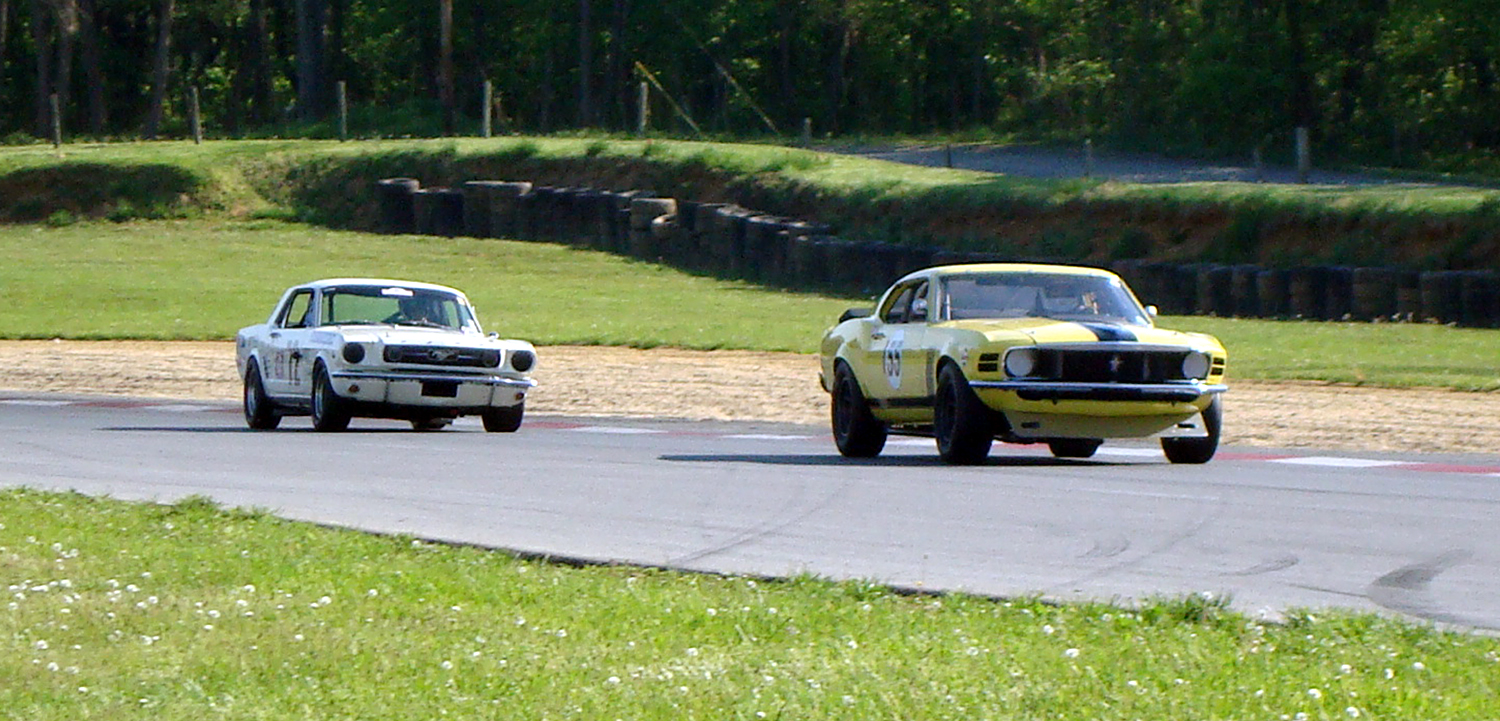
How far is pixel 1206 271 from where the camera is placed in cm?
3072

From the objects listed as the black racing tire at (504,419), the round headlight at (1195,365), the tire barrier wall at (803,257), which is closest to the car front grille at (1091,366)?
the round headlight at (1195,365)

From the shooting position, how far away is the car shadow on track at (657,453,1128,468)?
14102 mm

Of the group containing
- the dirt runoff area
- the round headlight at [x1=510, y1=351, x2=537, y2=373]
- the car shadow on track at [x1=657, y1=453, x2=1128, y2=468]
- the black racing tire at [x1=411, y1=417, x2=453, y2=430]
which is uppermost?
the round headlight at [x1=510, y1=351, x2=537, y2=373]

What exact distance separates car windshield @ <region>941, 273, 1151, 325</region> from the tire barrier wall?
1528 centimetres

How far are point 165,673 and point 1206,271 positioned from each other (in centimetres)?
2571

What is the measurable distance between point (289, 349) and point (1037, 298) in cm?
678

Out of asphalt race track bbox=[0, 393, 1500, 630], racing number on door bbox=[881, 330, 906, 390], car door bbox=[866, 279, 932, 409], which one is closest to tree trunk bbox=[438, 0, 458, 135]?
asphalt race track bbox=[0, 393, 1500, 630]

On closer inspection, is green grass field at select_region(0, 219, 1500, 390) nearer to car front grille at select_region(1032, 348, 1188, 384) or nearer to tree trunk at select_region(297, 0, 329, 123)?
car front grille at select_region(1032, 348, 1188, 384)

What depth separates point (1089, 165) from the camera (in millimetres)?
42375

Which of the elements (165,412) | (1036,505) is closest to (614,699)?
(1036,505)

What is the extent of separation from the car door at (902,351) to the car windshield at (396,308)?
4.69m

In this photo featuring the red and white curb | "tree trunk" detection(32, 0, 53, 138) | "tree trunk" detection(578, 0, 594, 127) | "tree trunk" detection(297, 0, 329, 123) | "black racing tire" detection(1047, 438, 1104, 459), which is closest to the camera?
the red and white curb

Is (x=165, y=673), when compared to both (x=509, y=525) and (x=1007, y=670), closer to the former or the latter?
(x=1007, y=670)

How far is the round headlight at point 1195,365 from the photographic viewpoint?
13289 mm
